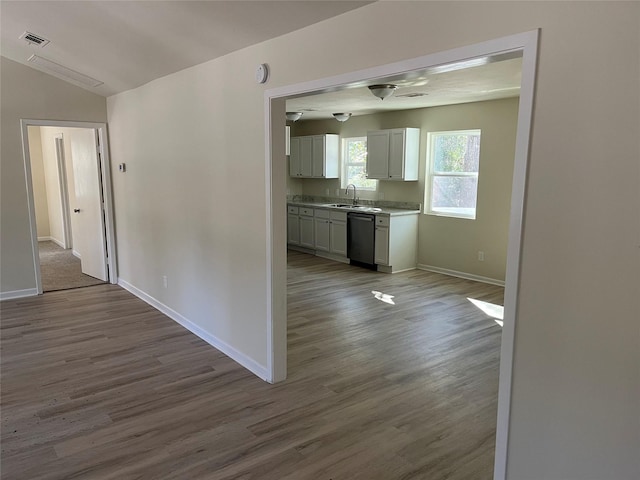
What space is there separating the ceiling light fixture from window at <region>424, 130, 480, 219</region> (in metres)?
4.57

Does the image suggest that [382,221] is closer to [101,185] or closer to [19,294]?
[101,185]

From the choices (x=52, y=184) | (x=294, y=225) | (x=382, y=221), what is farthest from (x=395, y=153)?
(x=52, y=184)

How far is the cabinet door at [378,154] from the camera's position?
23.1 ft

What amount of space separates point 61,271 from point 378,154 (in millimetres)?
5225

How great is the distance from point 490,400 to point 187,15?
3306 millimetres

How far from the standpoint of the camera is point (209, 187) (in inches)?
157

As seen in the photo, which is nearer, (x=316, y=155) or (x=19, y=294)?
(x=19, y=294)

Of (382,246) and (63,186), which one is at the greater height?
(63,186)

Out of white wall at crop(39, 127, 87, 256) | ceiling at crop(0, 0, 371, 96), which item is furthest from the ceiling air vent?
white wall at crop(39, 127, 87, 256)

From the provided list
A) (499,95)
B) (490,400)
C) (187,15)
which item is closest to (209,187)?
(187,15)

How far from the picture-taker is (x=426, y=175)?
270 inches

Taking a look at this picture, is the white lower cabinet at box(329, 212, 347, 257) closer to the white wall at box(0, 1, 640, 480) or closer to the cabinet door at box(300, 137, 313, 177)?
the cabinet door at box(300, 137, 313, 177)

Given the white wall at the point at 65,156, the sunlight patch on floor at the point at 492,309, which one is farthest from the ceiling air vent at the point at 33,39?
the sunlight patch on floor at the point at 492,309

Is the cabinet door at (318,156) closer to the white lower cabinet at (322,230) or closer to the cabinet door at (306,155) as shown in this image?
the cabinet door at (306,155)
